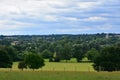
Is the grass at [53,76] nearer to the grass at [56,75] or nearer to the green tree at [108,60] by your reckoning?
the grass at [56,75]

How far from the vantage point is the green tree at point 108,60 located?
273 feet

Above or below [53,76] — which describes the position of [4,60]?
below

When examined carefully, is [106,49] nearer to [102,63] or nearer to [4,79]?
[102,63]

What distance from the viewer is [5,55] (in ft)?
313

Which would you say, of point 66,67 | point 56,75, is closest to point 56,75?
point 56,75

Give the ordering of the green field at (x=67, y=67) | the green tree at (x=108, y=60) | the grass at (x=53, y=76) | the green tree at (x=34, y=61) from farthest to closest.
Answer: the green tree at (x=34, y=61) < the green tree at (x=108, y=60) < the green field at (x=67, y=67) < the grass at (x=53, y=76)

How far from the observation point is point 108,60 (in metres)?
85.2

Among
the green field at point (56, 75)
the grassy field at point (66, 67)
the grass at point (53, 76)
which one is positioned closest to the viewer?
the grass at point (53, 76)

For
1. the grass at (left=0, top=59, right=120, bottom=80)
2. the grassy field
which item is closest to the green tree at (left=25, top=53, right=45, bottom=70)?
the grassy field

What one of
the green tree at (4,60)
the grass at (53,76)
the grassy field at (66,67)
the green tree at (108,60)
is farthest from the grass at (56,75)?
the green tree at (4,60)

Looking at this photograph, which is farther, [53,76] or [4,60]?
[4,60]

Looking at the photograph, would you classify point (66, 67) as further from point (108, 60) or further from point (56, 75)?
point (56, 75)

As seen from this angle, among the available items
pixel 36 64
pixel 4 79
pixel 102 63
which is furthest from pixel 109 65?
pixel 4 79

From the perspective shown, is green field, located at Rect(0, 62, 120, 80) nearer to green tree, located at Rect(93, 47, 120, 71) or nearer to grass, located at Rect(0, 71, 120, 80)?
grass, located at Rect(0, 71, 120, 80)
